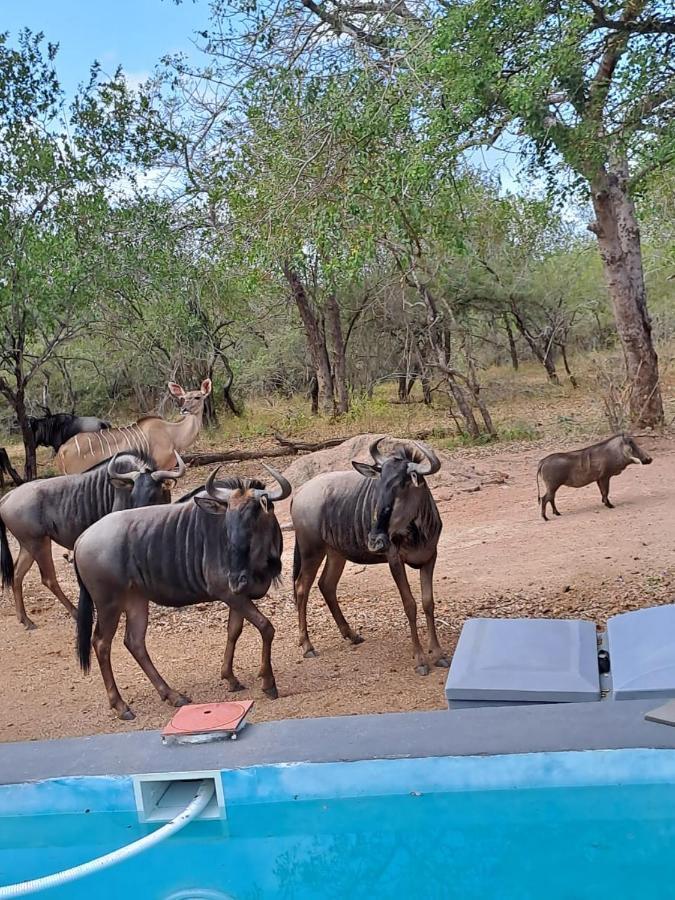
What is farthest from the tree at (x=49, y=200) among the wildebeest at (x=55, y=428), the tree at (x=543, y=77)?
the tree at (x=543, y=77)

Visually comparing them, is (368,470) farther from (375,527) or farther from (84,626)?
(84,626)

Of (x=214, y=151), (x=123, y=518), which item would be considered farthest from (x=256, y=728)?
(x=214, y=151)

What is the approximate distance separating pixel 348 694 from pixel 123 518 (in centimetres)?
167

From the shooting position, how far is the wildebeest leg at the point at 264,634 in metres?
5.13

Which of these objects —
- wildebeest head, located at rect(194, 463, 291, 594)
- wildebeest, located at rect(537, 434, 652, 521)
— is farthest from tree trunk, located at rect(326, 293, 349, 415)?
wildebeest head, located at rect(194, 463, 291, 594)

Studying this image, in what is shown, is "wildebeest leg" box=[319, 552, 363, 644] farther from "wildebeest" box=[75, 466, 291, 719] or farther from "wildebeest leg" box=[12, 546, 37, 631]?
"wildebeest leg" box=[12, 546, 37, 631]

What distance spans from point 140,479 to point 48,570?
4.62 feet

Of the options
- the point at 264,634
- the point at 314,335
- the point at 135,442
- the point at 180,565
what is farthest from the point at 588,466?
the point at 314,335

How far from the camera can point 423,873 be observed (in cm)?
305

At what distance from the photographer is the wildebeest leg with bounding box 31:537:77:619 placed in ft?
24.3

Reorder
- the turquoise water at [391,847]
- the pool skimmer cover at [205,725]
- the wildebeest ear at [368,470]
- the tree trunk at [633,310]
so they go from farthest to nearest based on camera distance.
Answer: the tree trunk at [633,310] < the wildebeest ear at [368,470] < the pool skimmer cover at [205,725] < the turquoise water at [391,847]

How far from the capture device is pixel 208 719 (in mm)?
3439

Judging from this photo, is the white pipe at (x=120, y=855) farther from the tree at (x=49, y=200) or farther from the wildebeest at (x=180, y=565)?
the tree at (x=49, y=200)

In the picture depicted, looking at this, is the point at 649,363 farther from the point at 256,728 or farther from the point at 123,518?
the point at 256,728
